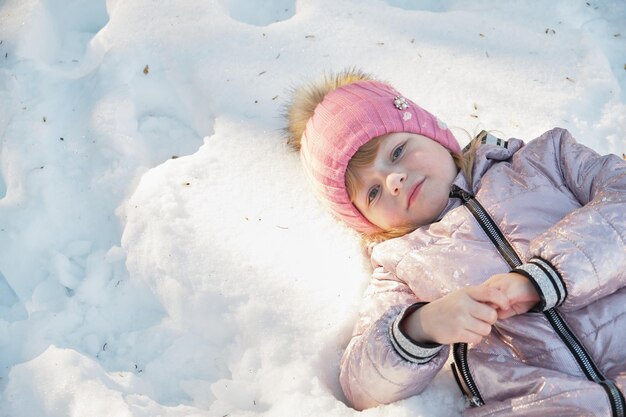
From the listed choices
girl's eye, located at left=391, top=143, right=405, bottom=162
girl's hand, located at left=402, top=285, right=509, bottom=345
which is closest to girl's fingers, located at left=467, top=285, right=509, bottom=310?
girl's hand, located at left=402, top=285, right=509, bottom=345

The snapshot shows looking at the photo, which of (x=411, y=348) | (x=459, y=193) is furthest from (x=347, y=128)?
(x=411, y=348)

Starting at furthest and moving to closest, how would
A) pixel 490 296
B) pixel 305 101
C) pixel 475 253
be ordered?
pixel 305 101, pixel 475 253, pixel 490 296

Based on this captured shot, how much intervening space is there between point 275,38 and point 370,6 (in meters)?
0.46

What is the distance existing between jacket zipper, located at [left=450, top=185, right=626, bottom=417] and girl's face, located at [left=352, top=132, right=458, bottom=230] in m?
0.07

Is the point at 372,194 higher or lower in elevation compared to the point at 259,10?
lower

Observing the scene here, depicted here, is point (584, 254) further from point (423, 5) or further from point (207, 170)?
point (423, 5)

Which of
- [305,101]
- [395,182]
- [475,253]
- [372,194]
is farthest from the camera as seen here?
[305,101]

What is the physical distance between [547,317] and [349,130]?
0.82 metres

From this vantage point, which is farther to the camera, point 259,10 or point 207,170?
point 259,10

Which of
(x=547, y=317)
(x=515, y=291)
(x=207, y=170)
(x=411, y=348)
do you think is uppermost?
(x=515, y=291)

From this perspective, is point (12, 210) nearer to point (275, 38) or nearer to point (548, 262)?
point (275, 38)

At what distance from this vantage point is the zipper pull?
6.37 feet

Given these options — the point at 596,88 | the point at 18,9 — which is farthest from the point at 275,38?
the point at 596,88

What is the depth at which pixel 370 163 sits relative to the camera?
1970mm
